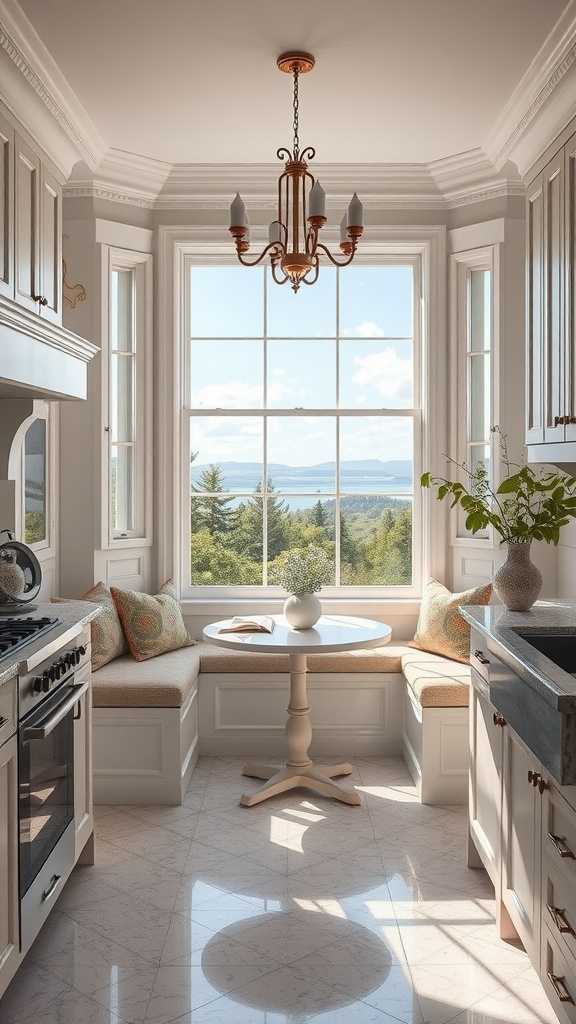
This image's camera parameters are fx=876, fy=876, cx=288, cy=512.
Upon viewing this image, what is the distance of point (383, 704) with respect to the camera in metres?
4.55

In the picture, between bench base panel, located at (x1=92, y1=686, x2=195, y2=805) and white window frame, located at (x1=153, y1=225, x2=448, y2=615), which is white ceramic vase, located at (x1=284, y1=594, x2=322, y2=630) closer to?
bench base panel, located at (x1=92, y1=686, x2=195, y2=805)

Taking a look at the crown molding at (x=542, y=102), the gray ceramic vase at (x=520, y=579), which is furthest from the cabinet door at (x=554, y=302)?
the gray ceramic vase at (x=520, y=579)

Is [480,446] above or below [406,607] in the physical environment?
above

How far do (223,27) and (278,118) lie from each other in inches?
34.7

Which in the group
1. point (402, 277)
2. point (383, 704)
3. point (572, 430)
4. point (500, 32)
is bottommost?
point (383, 704)

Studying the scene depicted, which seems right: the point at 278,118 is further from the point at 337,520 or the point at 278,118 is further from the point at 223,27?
the point at 337,520

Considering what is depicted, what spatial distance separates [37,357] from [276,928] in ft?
6.43

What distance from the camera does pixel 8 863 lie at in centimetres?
223

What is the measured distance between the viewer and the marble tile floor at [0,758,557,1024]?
2377mm

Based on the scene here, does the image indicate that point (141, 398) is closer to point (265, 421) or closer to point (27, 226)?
point (265, 421)

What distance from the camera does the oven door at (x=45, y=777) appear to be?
236cm

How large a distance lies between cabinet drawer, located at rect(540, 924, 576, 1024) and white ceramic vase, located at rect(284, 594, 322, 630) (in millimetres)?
1959

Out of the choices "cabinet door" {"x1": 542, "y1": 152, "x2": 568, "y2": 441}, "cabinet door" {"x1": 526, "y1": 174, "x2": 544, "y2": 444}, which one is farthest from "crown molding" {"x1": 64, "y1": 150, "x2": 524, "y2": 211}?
"cabinet door" {"x1": 542, "y1": 152, "x2": 568, "y2": 441}

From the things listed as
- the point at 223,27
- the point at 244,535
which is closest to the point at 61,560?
the point at 244,535
